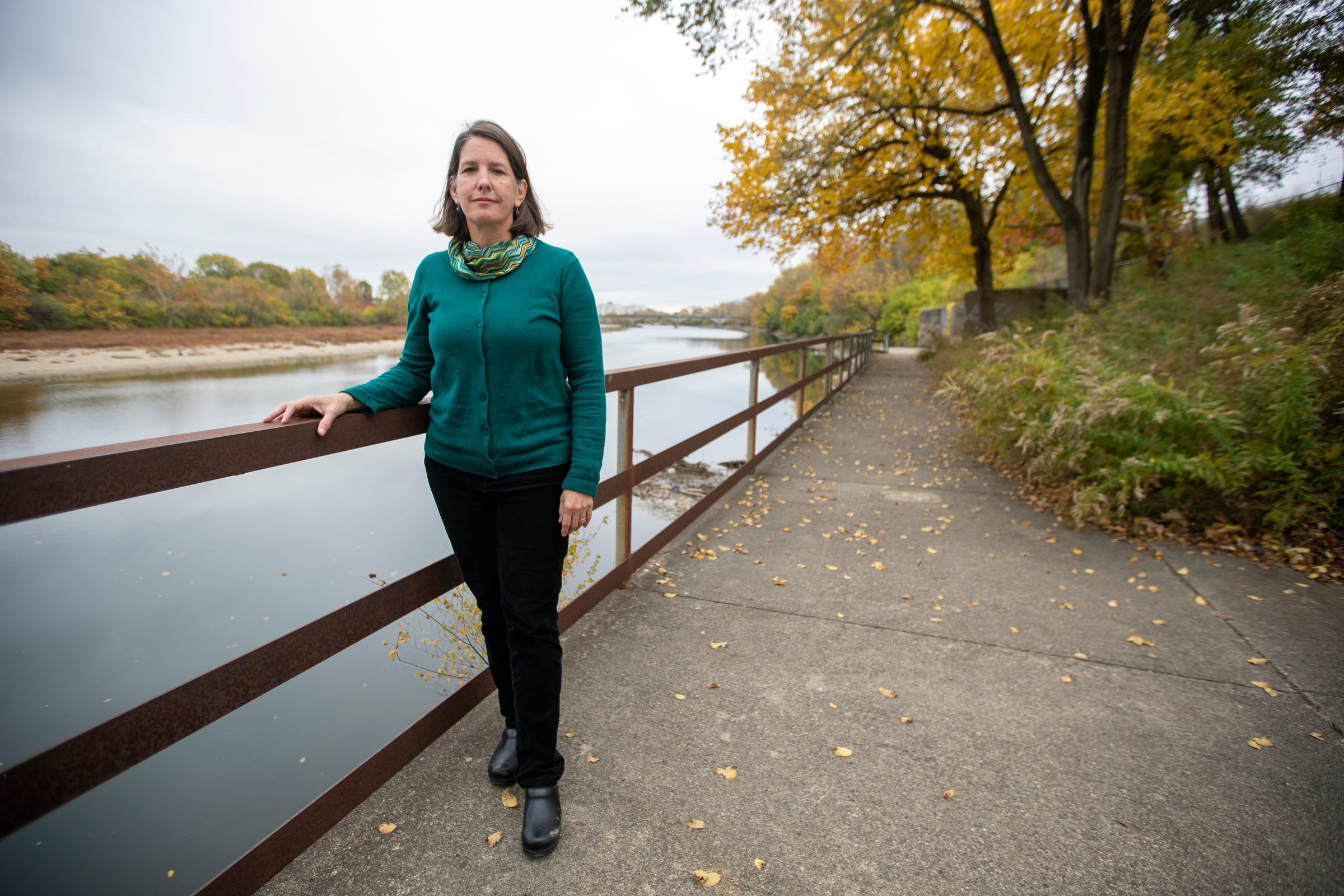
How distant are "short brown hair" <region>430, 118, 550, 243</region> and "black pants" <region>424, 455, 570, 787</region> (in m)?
0.71

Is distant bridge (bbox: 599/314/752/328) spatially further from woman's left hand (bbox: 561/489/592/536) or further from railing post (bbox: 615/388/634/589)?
woman's left hand (bbox: 561/489/592/536)

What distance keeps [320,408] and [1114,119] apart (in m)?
11.4

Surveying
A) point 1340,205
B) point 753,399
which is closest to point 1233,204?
point 1340,205

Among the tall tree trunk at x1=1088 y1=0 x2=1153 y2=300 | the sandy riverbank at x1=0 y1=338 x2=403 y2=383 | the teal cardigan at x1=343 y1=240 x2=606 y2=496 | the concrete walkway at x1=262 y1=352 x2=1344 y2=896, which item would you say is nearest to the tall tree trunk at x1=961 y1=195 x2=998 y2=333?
the tall tree trunk at x1=1088 y1=0 x2=1153 y2=300

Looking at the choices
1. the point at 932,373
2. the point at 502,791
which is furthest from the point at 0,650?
the point at 932,373

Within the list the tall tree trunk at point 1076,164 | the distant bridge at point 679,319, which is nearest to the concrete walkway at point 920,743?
the tall tree trunk at point 1076,164

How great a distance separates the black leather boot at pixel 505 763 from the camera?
80.5 inches

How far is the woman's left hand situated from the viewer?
1838 mm

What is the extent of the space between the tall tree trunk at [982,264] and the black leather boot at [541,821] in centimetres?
1611

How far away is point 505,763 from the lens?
2.06 m

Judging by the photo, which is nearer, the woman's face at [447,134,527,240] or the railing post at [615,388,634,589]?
the woman's face at [447,134,527,240]

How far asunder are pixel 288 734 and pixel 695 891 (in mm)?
6764

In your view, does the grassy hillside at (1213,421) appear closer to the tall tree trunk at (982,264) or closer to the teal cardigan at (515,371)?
the teal cardigan at (515,371)

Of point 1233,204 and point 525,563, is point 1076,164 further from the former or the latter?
point 525,563
